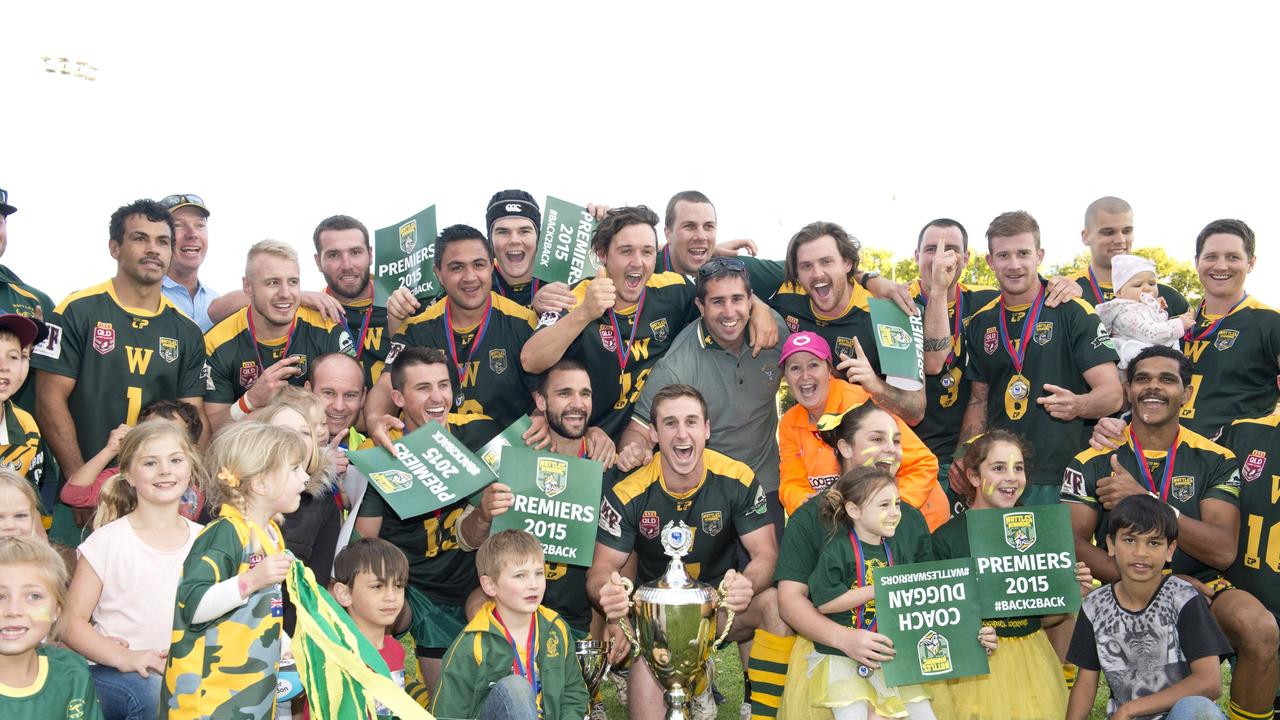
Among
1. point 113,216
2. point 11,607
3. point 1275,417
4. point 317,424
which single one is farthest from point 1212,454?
point 113,216

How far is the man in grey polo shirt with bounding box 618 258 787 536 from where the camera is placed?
24.5ft

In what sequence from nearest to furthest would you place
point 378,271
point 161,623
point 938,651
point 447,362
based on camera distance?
point 161,623
point 938,651
point 447,362
point 378,271

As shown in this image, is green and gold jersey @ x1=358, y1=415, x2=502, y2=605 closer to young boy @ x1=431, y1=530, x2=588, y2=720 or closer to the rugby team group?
the rugby team group

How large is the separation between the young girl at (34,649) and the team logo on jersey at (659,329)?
410 cm

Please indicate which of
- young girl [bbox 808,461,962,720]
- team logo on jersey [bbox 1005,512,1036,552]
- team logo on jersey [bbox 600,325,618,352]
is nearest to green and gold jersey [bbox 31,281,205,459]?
team logo on jersey [bbox 600,325,618,352]

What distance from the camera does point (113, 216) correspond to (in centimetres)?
734

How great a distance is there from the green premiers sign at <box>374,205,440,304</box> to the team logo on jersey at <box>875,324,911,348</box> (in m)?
3.17

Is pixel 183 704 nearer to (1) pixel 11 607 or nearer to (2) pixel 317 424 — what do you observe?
(1) pixel 11 607

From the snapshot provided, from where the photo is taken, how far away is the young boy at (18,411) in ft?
20.1

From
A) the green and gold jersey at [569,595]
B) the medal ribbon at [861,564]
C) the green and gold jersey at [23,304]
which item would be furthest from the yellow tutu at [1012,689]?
the green and gold jersey at [23,304]

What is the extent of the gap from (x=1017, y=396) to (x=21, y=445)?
6293 mm

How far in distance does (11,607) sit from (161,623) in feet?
2.73

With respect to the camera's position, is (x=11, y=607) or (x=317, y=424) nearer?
(x=11, y=607)

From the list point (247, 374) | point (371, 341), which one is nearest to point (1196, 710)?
point (371, 341)
